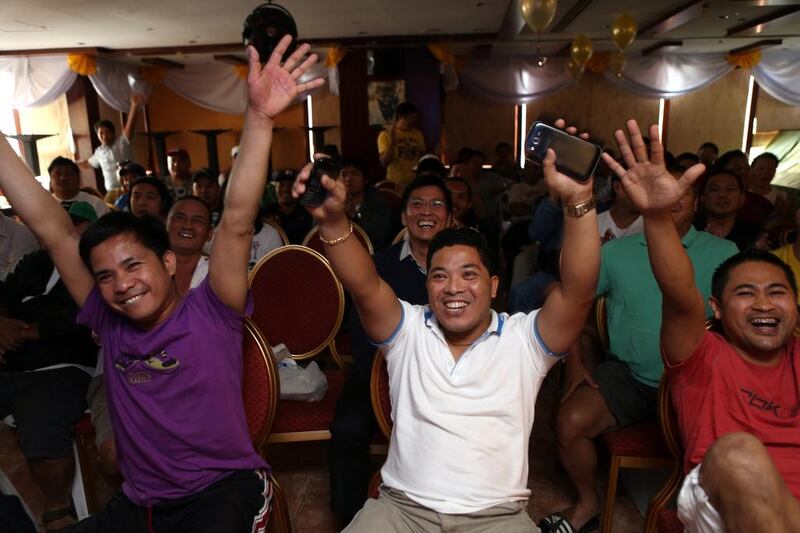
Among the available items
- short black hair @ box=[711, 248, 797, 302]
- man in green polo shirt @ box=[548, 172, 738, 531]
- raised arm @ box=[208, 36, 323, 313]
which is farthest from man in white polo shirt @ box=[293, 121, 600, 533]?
man in green polo shirt @ box=[548, 172, 738, 531]

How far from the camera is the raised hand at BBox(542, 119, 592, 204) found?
4.14ft

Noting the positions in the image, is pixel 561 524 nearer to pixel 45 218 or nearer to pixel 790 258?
pixel 790 258

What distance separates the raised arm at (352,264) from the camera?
4.38 ft

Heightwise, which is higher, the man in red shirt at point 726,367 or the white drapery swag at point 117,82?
the white drapery swag at point 117,82

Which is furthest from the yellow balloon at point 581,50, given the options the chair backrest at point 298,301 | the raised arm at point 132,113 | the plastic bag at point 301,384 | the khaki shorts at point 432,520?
the khaki shorts at point 432,520

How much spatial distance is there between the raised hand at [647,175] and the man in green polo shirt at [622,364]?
709 mm

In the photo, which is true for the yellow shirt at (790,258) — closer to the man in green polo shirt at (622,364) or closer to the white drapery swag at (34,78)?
the man in green polo shirt at (622,364)

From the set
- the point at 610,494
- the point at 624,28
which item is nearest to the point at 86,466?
the point at 610,494

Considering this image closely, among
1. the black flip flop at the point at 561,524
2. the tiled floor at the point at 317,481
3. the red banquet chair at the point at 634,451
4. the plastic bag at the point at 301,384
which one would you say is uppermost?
the plastic bag at the point at 301,384

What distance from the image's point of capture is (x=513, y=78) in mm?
9695

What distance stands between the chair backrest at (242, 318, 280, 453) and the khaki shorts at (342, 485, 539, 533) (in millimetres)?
426

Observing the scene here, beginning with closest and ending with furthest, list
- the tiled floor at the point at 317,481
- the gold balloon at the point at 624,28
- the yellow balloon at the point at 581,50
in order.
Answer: the tiled floor at the point at 317,481, the gold balloon at the point at 624,28, the yellow balloon at the point at 581,50

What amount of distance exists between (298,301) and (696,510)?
Answer: 1.57 meters

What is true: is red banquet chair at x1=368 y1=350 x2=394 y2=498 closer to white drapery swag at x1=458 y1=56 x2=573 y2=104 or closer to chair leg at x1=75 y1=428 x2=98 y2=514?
chair leg at x1=75 y1=428 x2=98 y2=514
